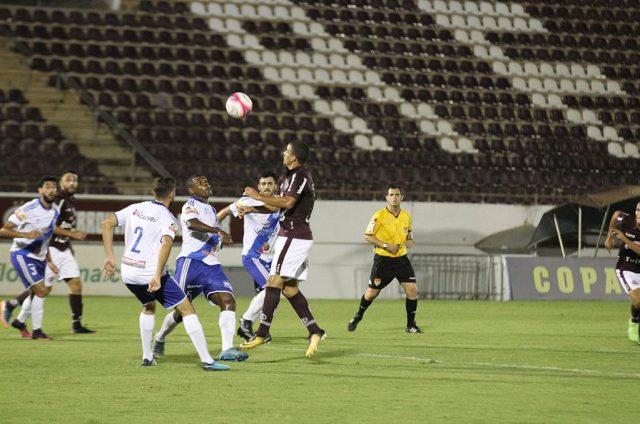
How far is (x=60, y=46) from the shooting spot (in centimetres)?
3300

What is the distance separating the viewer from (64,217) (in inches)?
644

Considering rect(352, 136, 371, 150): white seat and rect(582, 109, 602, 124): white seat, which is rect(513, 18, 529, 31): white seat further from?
rect(352, 136, 371, 150): white seat

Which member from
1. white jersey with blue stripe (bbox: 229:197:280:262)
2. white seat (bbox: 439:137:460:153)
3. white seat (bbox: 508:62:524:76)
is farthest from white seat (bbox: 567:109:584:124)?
white jersey with blue stripe (bbox: 229:197:280:262)

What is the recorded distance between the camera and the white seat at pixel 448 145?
3306cm

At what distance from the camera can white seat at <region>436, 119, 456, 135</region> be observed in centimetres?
3369

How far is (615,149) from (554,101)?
8.73ft

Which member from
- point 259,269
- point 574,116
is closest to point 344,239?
point 574,116

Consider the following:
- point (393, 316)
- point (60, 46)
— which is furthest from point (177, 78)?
point (393, 316)

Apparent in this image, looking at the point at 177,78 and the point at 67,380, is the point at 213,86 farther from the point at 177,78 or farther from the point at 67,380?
the point at 67,380

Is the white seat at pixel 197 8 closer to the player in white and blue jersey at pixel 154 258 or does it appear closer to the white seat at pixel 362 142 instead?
the white seat at pixel 362 142

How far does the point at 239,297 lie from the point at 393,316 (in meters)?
7.29

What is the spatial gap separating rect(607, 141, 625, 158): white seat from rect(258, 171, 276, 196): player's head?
72.7ft

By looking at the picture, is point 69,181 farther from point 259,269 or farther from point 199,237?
point 199,237

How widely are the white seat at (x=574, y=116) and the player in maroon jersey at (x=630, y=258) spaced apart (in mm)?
20769
